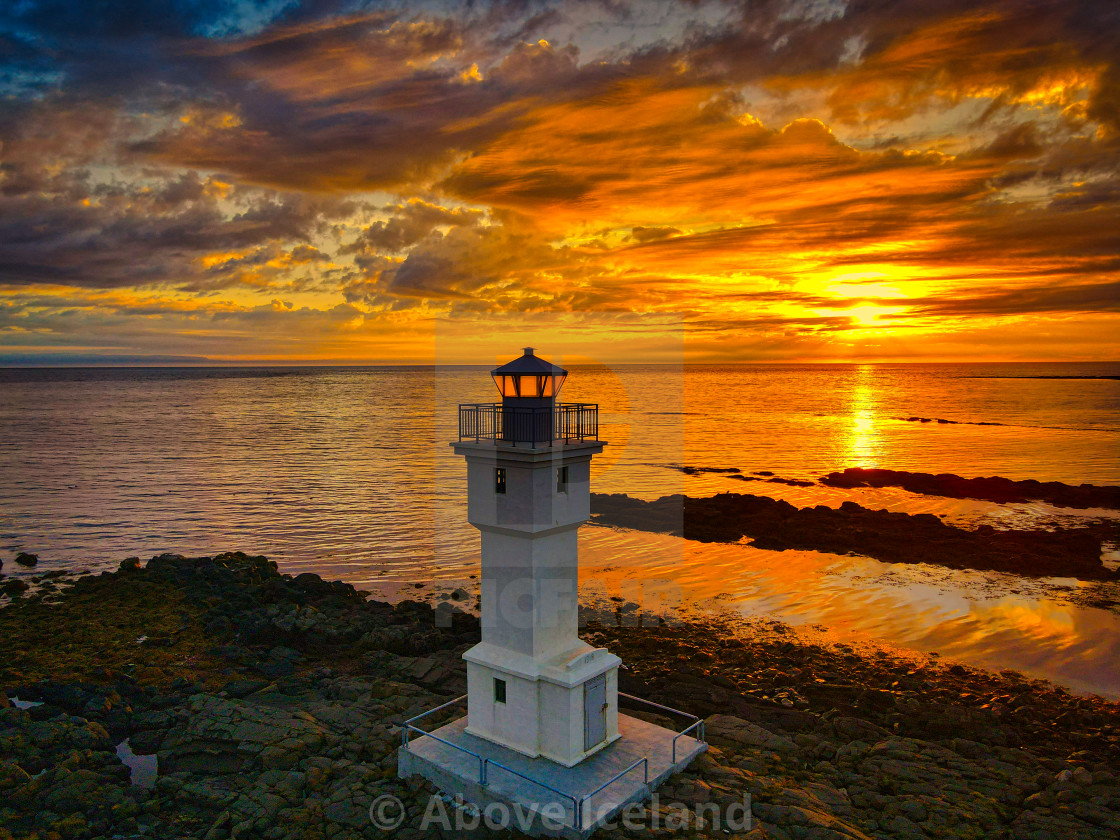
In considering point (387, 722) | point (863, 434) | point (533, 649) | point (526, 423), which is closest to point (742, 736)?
point (533, 649)

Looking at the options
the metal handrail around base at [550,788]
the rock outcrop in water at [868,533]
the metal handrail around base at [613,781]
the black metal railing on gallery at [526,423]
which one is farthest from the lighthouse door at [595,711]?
the rock outcrop in water at [868,533]

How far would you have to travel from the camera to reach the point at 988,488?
3525cm

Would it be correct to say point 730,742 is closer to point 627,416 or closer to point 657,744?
point 657,744

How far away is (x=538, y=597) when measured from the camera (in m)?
10.2

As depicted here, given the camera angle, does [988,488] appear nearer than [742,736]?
No

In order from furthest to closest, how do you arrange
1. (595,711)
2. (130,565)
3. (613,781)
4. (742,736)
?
(130,565), (742,736), (595,711), (613,781)

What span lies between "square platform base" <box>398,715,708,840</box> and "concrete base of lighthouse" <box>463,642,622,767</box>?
21 cm

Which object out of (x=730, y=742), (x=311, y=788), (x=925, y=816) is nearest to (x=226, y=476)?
(x=311, y=788)

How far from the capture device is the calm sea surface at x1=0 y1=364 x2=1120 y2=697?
19.5 m

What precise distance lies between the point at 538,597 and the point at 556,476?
1935 mm

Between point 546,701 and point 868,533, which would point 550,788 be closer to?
point 546,701

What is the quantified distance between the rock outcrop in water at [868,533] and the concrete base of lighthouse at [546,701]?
17.4 metres

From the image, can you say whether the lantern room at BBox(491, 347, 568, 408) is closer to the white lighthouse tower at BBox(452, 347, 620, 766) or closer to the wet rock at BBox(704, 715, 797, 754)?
the white lighthouse tower at BBox(452, 347, 620, 766)

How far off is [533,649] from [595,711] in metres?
1.47
